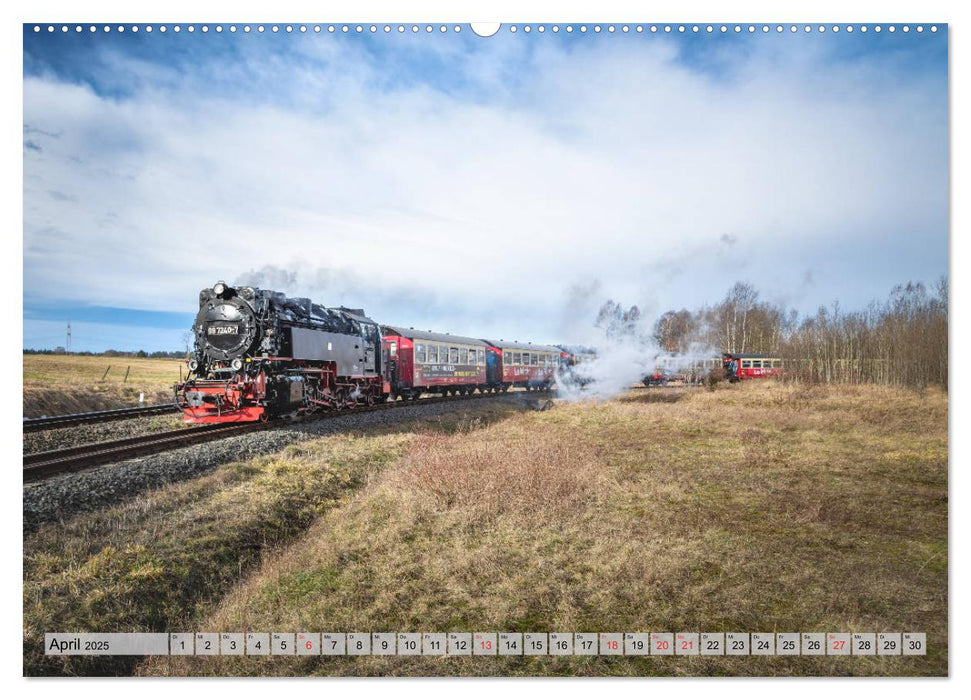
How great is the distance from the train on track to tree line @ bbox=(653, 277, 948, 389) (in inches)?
465

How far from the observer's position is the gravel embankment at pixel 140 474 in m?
8.20

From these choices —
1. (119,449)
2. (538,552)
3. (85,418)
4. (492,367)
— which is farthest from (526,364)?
(538,552)

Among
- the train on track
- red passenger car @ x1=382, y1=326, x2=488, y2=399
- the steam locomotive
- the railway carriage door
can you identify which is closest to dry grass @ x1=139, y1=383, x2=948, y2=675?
the steam locomotive

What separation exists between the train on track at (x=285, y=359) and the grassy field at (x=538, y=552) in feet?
15.7

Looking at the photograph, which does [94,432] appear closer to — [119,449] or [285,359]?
[119,449]

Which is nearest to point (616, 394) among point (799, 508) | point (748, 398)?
point (748, 398)

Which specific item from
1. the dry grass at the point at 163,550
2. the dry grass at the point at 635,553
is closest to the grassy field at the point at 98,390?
the dry grass at the point at 163,550

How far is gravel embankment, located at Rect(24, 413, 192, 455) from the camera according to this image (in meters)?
13.0

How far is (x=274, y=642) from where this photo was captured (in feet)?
13.3

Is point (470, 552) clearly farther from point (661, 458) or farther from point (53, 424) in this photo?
point (53, 424)

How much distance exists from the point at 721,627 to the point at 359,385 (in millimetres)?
19393

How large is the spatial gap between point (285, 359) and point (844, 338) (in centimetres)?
1416

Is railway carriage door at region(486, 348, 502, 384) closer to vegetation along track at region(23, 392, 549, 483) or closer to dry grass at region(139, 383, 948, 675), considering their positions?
vegetation along track at region(23, 392, 549, 483)

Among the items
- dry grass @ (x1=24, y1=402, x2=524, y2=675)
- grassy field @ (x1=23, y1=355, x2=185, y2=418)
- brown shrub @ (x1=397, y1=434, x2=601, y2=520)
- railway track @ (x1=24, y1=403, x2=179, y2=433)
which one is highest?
grassy field @ (x1=23, y1=355, x2=185, y2=418)
